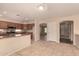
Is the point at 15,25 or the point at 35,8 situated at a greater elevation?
the point at 35,8

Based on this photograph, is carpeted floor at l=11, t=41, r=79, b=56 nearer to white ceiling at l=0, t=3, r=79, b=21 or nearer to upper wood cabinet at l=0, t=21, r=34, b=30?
white ceiling at l=0, t=3, r=79, b=21

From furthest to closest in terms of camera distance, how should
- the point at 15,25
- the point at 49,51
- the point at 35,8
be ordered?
1. the point at 15,25
2. the point at 49,51
3. the point at 35,8

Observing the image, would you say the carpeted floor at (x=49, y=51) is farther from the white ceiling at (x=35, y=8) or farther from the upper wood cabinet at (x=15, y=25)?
the upper wood cabinet at (x=15, y=25)

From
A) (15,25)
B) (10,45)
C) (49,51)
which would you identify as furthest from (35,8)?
(15,25)

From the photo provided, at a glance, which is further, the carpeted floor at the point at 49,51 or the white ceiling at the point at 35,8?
the carpeted floor at the point at 49,51

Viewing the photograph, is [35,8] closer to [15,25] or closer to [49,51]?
[49,51]

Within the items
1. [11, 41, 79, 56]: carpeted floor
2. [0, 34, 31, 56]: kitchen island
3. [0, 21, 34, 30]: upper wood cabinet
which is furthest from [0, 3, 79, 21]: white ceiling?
Result: [11, 41, 79, 56]: carpeted floor

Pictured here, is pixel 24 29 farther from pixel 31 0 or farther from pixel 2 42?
pixel 31 0

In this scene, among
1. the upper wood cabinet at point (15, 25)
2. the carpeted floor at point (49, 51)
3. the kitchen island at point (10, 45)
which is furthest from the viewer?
the upper wood cabinet at point (15, 25)

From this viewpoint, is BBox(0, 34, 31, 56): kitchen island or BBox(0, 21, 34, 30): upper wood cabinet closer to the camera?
BBox(0, 34, 31, 56): kitchen island

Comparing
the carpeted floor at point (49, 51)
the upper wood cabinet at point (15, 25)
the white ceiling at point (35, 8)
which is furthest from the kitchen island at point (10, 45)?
the upper wood cabinet at point (15, 25)

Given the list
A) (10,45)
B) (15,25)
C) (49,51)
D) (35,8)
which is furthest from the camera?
(15,25)

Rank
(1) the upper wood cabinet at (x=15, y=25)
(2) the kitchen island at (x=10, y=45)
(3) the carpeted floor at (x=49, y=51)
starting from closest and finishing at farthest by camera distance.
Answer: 1. (2) the kitchen island at (x=10, y=45)
2. (3) the carpeted floor at (x=49, y=51)
3. (1) the upper wood cabinet at (x=15, y=25)

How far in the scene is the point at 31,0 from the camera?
1306mm
